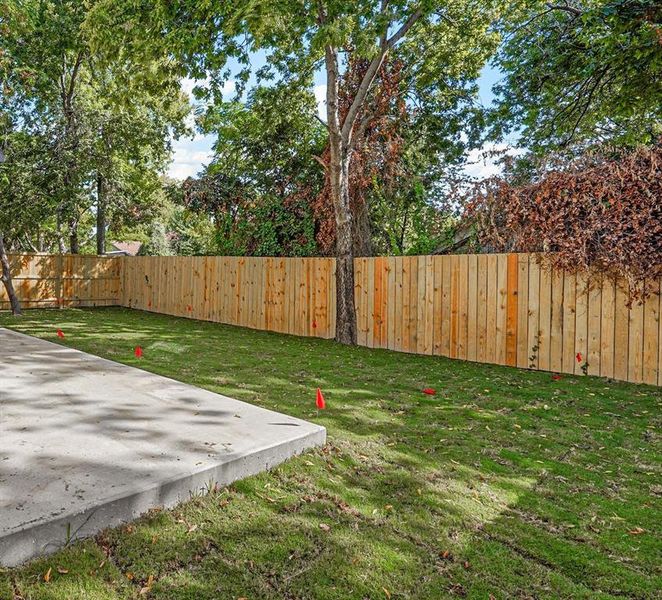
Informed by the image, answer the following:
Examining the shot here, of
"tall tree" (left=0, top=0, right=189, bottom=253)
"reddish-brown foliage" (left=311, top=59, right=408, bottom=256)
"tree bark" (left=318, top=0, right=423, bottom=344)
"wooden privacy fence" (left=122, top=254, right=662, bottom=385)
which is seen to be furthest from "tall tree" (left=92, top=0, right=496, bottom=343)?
"tall tree" (left=0, top=0, right=189, bottom=253)

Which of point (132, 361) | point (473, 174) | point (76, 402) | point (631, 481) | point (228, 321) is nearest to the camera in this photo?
point (631, 481)

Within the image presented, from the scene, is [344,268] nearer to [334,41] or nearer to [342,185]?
[342,185]

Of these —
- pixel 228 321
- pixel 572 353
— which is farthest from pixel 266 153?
pixel 572 353

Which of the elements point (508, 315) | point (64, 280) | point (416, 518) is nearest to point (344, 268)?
point (508, 315)

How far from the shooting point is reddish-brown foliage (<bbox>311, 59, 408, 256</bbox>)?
954 centimetres

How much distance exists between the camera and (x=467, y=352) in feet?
21.0

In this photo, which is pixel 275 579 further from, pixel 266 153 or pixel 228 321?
pixel 266 153

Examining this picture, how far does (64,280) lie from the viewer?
13.2 m

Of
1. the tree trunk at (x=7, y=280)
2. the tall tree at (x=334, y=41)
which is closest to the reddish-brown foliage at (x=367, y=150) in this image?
the tall tree at (x=334, y=41)

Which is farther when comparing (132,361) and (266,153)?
(266,153)

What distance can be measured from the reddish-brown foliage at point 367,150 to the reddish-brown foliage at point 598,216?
154 inches

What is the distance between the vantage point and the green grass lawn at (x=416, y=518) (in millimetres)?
1593

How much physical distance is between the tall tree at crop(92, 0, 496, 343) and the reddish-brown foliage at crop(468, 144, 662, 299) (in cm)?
266

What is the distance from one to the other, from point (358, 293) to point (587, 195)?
11.7 feet
